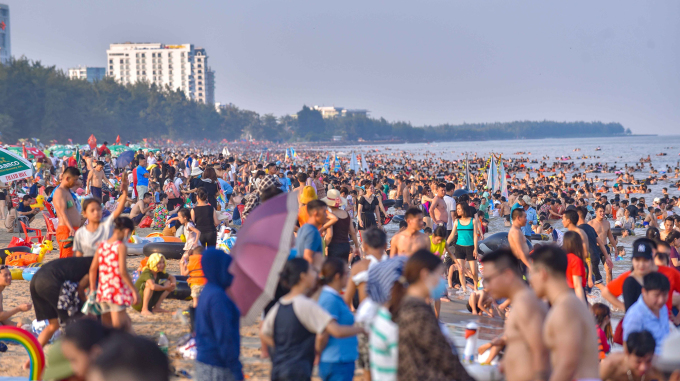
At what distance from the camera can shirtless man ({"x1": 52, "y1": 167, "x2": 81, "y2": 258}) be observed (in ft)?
20.8

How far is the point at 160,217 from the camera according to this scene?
13.9 m

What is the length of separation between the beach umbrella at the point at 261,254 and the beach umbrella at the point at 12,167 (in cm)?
835

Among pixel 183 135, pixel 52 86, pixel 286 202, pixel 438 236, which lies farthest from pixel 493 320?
pixel 183 135

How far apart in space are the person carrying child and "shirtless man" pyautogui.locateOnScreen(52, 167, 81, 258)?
5.68ft

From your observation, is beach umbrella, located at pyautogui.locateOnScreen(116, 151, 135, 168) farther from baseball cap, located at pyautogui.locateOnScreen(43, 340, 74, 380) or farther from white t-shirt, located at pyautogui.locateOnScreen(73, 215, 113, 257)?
baseball cap, located at pyautogui.locateOnScreen(43, 340, 74, 380)

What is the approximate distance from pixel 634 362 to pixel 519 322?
148 centimetres

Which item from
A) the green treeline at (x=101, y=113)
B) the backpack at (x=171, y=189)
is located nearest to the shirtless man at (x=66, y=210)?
the backpack at (x=171, y=189)

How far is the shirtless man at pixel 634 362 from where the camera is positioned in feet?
13.1

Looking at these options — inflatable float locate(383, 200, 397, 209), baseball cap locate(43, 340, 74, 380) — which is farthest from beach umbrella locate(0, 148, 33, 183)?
inflatable float locate(383, 200, 397, 209)

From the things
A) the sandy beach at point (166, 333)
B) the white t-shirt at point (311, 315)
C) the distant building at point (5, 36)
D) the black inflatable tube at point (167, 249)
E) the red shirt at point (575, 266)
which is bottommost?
the sandy beach at point (166, 333)

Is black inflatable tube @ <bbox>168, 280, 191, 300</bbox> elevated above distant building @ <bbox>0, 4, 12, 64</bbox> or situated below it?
below

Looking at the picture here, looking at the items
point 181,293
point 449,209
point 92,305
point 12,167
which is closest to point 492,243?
point 449,209

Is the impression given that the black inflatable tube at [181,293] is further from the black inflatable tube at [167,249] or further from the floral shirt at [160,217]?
the floral shirt at [160,217]

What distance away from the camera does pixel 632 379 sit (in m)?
4.07
